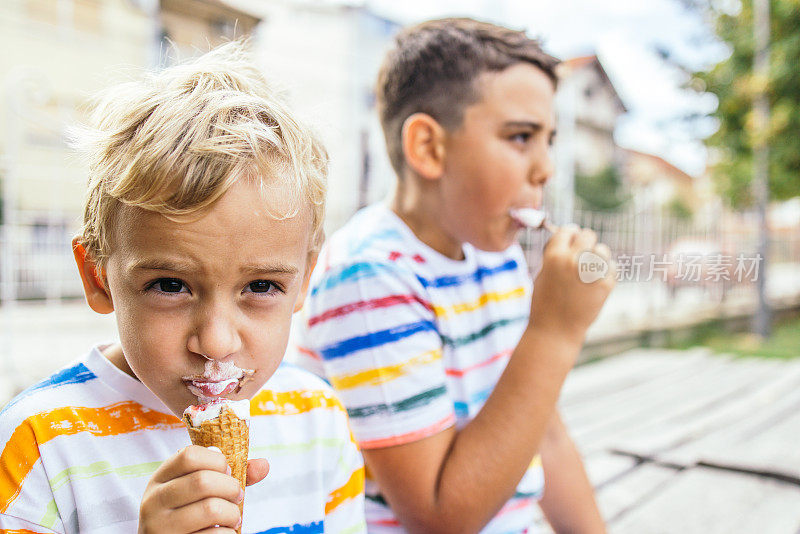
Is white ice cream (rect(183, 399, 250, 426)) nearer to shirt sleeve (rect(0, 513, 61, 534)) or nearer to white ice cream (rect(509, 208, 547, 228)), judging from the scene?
shirt sleeve (rect(0, 513, 61, 534))

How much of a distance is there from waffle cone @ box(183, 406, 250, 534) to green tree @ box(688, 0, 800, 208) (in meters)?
8.74

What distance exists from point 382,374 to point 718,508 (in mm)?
1160

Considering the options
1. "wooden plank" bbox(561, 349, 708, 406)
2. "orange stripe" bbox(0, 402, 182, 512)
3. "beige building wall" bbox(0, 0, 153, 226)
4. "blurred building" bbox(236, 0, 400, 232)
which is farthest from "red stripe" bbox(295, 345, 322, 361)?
"beige building wall" bbox(0, 0, 153, 226)

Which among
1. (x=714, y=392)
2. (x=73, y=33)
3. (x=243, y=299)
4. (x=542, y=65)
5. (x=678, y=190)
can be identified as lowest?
(x=714, y=392)

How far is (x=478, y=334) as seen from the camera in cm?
153

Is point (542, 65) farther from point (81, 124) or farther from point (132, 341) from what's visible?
point (132, 341)

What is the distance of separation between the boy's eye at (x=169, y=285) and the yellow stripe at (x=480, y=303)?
67cm

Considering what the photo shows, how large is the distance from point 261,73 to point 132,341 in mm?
548

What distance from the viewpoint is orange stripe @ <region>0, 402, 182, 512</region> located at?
2.78 ft

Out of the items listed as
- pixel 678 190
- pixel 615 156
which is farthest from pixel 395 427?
pixel 615 156

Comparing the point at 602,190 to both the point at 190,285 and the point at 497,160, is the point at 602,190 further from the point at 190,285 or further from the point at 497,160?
the point at 190,285

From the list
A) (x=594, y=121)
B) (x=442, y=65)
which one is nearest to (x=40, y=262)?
(x=442, y=65)

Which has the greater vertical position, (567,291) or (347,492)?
(567,291)

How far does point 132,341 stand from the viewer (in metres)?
0.88
